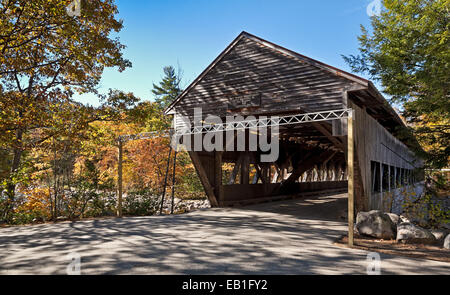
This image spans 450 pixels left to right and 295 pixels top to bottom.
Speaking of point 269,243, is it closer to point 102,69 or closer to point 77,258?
point 77,258

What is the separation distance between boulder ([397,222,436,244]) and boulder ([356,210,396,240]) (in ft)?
0.77

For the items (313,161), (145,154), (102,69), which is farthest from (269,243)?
(145,154)

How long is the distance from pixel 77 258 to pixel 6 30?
6375 mm

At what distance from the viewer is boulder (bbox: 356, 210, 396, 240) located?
6172mm

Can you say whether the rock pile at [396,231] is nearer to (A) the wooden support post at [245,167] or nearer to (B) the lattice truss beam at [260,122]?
(B) the lattice truss beam at [260,122]

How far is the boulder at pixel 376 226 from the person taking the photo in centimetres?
617

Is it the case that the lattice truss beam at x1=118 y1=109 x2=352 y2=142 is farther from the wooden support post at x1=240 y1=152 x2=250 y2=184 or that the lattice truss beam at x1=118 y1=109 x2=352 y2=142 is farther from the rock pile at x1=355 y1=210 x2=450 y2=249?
the wooden support post at x1=240 y1=152 x2=250 y2=184

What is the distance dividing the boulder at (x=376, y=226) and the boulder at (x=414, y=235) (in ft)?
0.77

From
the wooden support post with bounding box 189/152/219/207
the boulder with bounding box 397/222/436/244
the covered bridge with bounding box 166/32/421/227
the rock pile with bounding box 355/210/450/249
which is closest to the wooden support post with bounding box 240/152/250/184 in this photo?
the covered bridge with bounding box 166/32/421/227

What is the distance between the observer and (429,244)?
5.75m

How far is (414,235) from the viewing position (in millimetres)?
5820

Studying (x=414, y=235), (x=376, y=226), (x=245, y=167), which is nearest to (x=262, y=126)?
(x=376, y=226)

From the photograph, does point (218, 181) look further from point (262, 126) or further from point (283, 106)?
point (262, 126)
